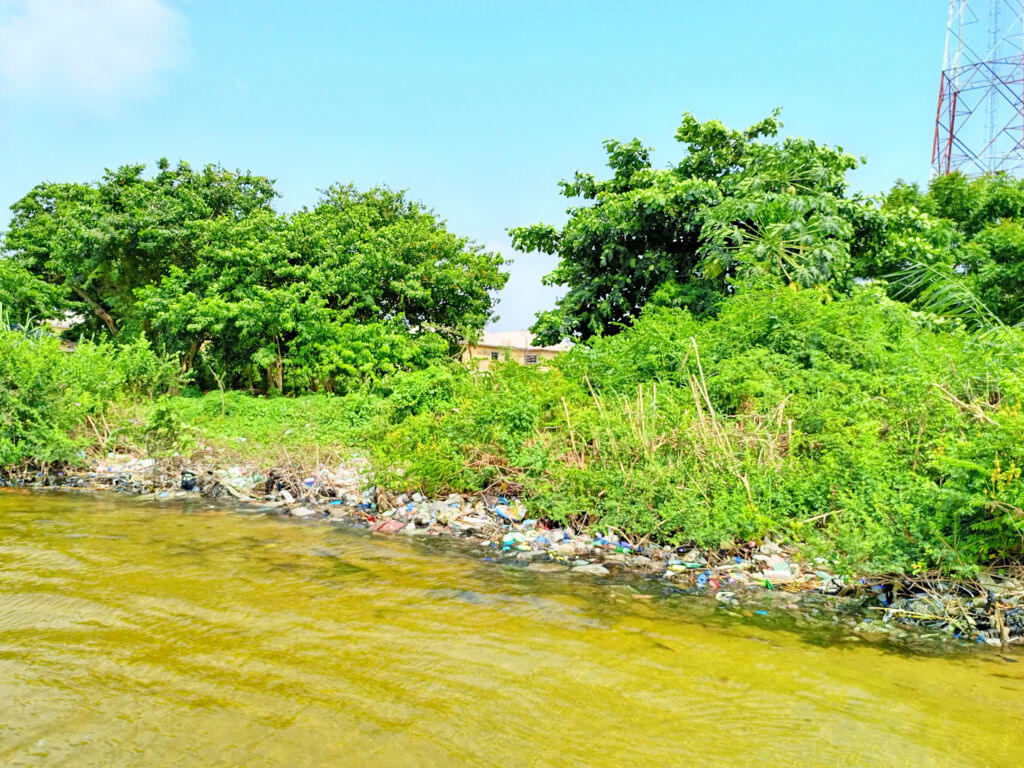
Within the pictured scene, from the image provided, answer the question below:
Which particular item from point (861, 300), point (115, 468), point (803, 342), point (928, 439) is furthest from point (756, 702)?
point (115, 468)

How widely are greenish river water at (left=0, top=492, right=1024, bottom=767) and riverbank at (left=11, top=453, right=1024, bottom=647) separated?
38cm

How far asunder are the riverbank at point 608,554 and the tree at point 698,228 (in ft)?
19.2

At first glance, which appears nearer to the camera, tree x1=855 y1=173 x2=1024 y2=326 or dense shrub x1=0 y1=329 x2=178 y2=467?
dense shrub x1=0 y1=329 x2=178 y2=467

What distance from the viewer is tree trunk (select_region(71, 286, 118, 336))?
21.0 m

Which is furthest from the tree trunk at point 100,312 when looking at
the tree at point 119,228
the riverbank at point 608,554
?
the riverbank at point 608,554

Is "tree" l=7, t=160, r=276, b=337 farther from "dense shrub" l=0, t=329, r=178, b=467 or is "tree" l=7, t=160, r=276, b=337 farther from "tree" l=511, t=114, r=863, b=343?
Result: "tree" l=511, t=114, r=863, b=343

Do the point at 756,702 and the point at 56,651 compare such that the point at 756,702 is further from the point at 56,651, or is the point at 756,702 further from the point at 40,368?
the point at 40,368

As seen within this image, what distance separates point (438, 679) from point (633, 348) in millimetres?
6706

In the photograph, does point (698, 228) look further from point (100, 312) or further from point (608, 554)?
point (100, 312)

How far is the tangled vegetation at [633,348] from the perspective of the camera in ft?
18.6

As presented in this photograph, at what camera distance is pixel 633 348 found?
955cm

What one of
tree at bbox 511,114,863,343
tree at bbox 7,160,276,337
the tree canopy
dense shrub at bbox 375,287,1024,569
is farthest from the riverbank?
tree at bbox 7,160,276,337

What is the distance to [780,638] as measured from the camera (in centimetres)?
425

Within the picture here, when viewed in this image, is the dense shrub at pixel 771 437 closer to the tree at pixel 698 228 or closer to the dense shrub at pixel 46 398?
the tree at pixel 698 228
